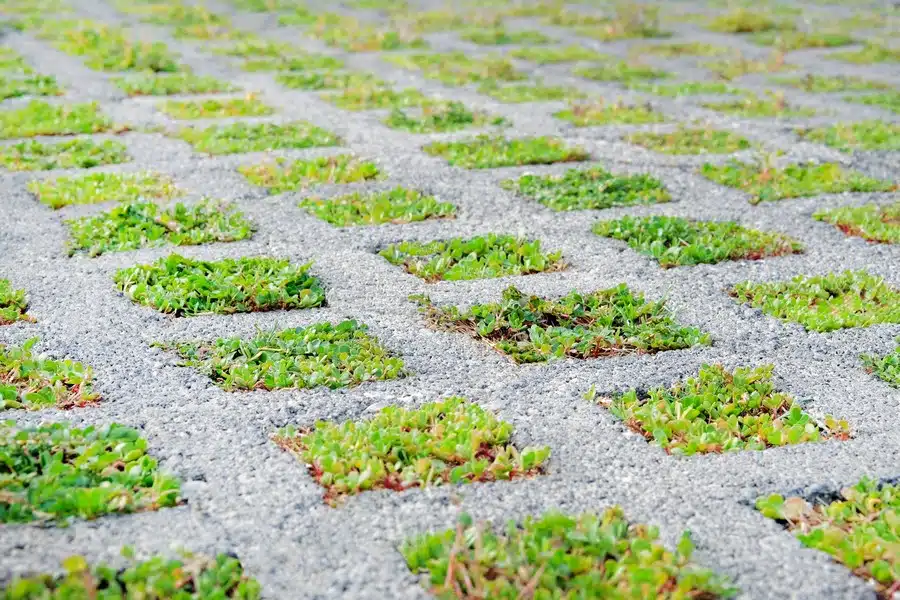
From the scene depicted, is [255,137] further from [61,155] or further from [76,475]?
[76,475]

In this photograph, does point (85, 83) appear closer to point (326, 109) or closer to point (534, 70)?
point (326, 109)

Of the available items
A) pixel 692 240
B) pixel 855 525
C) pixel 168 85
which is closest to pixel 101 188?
pixel 692 240

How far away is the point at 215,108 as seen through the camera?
9.35 m

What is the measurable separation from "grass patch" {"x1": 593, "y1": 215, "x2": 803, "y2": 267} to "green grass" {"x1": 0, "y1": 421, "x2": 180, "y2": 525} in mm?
3020

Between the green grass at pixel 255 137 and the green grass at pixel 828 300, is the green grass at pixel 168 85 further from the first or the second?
the green grass at pixel 828 300

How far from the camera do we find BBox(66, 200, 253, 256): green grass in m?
5.73

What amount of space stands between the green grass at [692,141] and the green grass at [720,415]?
4.06 metres

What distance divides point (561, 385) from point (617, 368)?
280 millimetres

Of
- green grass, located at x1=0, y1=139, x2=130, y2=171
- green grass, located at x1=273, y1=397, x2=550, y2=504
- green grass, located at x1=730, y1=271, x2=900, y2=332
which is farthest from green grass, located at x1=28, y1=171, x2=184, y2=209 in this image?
green grass, located at x1=730, y1=271, x2=900, y2=332

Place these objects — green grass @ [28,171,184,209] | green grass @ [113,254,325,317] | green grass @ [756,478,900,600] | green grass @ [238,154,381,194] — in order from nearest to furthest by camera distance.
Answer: green grass @ [756,478,900,600], green grass @ [113,254,325,317], green grass @ [28,171,184,209], green grass @ [238,154,381,194]

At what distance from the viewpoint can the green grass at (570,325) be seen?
449 centimetres

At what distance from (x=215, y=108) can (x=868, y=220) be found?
5355mm

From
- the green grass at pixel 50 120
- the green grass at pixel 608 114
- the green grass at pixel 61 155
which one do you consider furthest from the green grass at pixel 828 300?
the green grass at pixel 50 120

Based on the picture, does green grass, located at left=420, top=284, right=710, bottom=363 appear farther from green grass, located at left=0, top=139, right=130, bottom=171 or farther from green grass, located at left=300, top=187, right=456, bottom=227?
green grass, located at left=0, top=139, right=130, bottom=171
